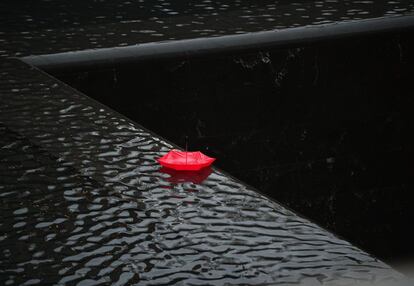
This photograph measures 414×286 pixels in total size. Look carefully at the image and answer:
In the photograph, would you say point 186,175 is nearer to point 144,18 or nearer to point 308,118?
→ point 308,118

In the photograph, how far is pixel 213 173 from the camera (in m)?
2.48

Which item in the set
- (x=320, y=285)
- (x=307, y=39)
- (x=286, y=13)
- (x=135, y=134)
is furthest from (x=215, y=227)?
(x=286, y=13)

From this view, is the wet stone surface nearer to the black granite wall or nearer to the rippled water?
the black granite wall

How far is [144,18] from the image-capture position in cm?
444

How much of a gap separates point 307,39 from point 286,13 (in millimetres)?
527

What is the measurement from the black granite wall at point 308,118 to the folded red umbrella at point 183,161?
127cm

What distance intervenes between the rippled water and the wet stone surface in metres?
1.23

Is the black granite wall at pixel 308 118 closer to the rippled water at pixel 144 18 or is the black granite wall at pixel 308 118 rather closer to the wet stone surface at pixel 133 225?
the rippled water at pixel 144 18

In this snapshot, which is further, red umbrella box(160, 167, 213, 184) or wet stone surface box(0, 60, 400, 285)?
red umbrella box(160, 167, 213, 184)

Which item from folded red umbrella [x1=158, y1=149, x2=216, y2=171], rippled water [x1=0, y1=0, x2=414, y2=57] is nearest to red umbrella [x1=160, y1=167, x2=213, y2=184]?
folded red umbrella [x1=158, y1=149, x2=216, y2=171]

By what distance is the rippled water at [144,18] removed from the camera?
13.1 feet

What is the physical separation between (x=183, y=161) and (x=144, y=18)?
6.88 ft

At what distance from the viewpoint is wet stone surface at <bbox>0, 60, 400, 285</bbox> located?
186 centimetres

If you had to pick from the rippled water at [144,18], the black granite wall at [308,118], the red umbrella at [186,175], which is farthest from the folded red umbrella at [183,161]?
the rippled water at [144,18]
